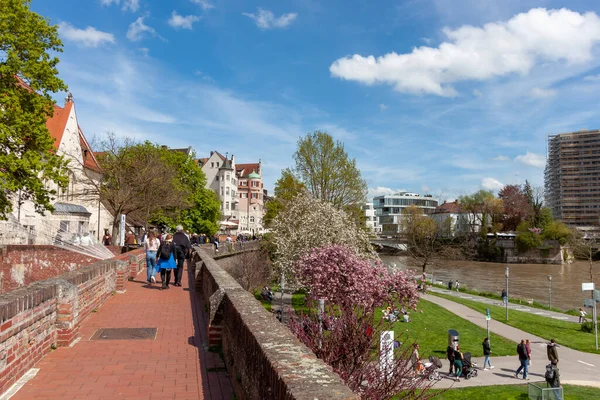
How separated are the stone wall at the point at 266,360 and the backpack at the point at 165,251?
6.86 metres

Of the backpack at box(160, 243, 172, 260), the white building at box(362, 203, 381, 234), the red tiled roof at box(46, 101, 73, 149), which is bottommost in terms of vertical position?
the backpack at box(160, 243, 172, 260)

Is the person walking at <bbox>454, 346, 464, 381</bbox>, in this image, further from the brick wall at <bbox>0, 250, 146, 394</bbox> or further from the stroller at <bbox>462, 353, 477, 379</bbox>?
the brick wall at <bbox>0, 250, 146, 394</bbox>

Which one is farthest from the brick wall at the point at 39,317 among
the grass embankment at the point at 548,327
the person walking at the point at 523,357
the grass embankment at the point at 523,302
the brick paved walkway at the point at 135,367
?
the grass embankment at the point at 523,302

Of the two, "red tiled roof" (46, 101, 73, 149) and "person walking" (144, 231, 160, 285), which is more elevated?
"red tiled roof" (46, 101, 73, 149)

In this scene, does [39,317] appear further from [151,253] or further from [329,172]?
[329,172]

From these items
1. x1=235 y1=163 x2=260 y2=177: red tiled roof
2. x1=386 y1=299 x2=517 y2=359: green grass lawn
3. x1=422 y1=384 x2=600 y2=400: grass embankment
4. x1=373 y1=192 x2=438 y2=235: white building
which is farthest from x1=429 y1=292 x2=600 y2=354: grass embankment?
x1=373 y1=192 x2=438 y2=235: white building

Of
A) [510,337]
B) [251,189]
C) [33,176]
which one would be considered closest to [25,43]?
[33,176]

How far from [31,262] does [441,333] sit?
A: 21.2 metres

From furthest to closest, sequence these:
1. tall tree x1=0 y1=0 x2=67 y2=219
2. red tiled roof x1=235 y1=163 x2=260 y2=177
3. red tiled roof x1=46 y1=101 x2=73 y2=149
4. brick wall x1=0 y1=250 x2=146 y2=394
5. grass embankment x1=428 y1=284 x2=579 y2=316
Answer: red tiled roof x1=235 y1=163 x2=260 y2=177
red tiled roof x1=46 y1=101 x2=73 y2=149
grass embankment x1=428 y1=284 x2=579 y2=316
tall tree x1=0 y1=0 x2=67 y2=219
brick wall x1=0 y1=250 x2=146 y2=394

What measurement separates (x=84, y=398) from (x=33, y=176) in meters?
17.3

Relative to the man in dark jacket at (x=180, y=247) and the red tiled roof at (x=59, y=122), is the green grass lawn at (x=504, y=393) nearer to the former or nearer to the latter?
the man in dark jacket at (x=180, y=247)

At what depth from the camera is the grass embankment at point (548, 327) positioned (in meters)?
26.5

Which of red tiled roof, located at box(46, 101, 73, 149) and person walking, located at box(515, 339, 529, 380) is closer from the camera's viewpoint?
person walking, located at box(515, 339, 529, 380)

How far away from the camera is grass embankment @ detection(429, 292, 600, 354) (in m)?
26.5
